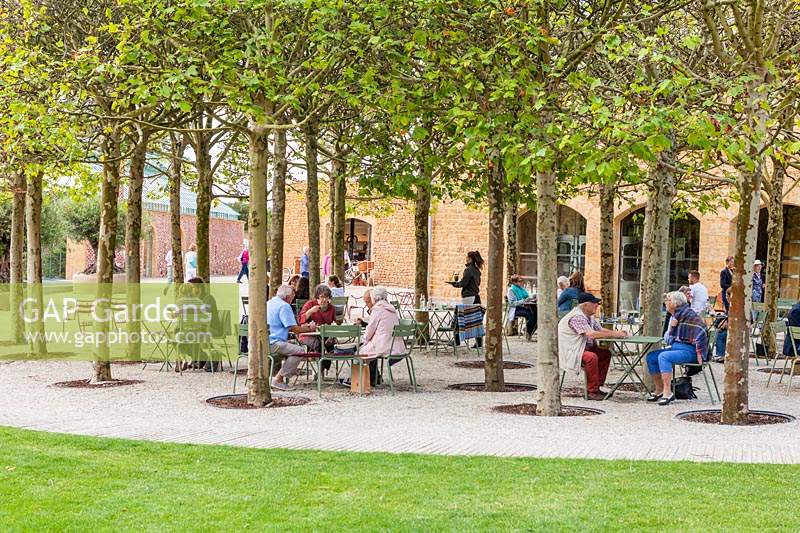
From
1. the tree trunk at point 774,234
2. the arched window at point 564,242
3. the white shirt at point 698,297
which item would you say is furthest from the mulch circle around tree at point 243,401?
the arched window at point 564,242

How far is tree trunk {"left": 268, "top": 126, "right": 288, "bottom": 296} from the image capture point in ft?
56.1

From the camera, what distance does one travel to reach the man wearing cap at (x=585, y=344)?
13.2 m

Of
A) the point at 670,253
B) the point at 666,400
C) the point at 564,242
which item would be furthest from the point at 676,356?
the point at 564,242

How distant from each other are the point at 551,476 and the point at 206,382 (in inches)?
297

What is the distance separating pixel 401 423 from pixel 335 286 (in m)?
8.81

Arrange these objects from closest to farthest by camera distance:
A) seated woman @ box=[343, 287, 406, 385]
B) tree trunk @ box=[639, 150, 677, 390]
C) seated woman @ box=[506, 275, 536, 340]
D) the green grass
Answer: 1. the green grass
2. tree trunk @ box=[639, 150, 677, 390]
3. seated woman @ box=[343, 287, 406, 385]
4. seated woman @ box=[506, 275, 536, 340]

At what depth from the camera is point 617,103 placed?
9.97 meters

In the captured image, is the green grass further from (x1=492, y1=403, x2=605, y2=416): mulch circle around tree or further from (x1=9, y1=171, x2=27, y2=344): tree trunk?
(x1=9, y1=171, x2=27, y2=344): tree trunk

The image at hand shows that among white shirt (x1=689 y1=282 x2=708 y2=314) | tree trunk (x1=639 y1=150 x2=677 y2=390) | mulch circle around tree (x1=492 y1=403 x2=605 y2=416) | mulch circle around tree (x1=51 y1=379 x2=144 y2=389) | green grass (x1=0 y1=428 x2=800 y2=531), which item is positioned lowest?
mulch circle around tree (x1=492 y1=403 x2=605 y2=416)

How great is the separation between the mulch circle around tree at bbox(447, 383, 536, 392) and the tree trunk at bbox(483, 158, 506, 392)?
0.17 m

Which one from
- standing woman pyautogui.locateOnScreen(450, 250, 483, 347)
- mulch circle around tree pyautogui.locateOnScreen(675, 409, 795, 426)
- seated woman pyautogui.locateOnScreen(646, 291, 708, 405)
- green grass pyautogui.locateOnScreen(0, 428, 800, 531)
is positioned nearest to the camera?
green grass pyautogui.locateOnScreen(0, 428, 800, 531)

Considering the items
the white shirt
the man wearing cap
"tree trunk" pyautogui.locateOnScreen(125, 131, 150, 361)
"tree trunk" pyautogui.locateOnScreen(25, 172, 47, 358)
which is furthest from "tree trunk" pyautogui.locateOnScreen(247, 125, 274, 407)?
the white shirt

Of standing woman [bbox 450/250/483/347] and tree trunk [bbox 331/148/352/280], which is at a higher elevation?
tree trunk [bbox 331/148/352/280]

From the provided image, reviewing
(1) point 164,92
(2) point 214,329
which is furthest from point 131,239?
(1) point 164,92
